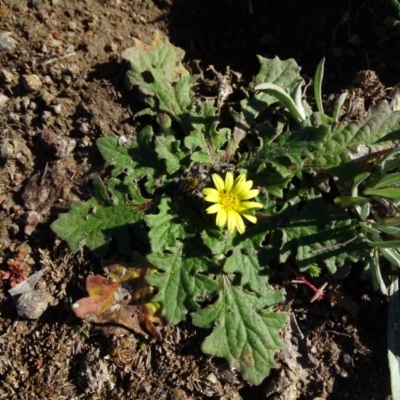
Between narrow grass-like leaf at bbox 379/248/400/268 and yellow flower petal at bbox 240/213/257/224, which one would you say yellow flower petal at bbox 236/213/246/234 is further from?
narrow grass-like leaf at bbox 379/248/400/268

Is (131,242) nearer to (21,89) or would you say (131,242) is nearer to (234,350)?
(234,350)

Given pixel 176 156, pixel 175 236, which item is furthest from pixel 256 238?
pixel 176 156

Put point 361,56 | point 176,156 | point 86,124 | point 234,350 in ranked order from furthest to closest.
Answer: point 361,56
point 86,124
point 176,156
point 234,350

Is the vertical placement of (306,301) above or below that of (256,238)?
below

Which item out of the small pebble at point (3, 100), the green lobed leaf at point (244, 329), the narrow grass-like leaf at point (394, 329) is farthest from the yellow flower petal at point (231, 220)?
the small pebble at point (3, 100)

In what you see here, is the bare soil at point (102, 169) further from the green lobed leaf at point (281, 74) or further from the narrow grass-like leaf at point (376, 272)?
the green lobed leaf at point (281, 74)

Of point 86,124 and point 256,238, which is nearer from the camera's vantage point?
point 256,238

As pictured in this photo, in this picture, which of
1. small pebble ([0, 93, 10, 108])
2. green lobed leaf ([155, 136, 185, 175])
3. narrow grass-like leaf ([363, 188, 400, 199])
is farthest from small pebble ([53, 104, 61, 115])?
narrow grass-like leaf ([363, 188, 400, 199])
